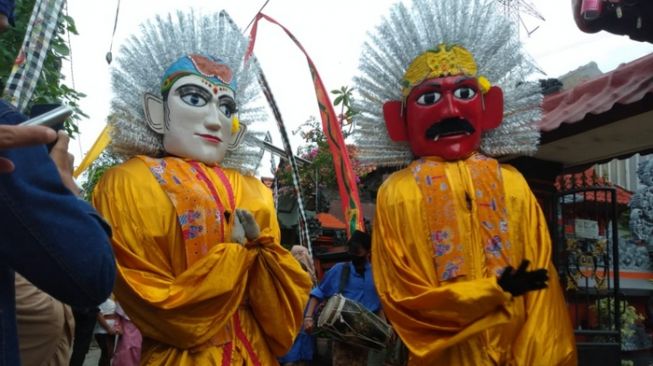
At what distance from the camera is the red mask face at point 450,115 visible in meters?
3.28

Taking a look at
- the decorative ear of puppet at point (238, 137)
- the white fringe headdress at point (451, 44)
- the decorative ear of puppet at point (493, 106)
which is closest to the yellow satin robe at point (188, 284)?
the decorative ear of puppet at point (238, 137)

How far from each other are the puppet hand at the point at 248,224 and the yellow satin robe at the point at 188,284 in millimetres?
56

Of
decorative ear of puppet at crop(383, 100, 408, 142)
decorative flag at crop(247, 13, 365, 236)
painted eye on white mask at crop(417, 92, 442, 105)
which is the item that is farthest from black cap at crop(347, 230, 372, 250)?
painted eye on white mask at crop(417, 92, 442, 105)

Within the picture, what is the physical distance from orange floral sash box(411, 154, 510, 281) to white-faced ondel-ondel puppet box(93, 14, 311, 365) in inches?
26.8

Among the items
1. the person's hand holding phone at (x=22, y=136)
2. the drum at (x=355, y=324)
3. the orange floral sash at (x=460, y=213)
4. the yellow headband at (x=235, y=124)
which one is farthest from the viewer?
the drum at (x=355, y=324)

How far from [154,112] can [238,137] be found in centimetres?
46

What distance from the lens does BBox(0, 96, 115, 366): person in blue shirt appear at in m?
1.12

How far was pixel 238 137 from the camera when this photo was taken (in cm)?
338

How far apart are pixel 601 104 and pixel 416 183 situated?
1340 millimetres

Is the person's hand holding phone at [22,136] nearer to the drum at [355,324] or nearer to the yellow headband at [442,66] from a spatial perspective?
the yellow headband at [442,66]

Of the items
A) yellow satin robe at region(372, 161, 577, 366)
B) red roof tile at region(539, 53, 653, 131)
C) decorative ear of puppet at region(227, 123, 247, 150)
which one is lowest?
yellow satin robe at region(372, 161, 577, 366)

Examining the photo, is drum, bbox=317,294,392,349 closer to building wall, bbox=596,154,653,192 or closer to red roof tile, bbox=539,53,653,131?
red roof tile, bbox=539,53,653,131

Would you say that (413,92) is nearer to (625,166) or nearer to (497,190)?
(497,190)

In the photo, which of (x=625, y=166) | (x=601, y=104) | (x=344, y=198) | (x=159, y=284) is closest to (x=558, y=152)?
(x=601, y=104)
